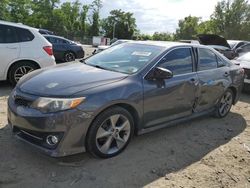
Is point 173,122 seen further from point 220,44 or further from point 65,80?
point 220,44

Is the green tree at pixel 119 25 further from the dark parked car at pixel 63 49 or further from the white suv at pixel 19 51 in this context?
the white suv at pixel 19 51

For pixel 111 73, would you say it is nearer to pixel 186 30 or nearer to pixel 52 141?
pixel 52 141

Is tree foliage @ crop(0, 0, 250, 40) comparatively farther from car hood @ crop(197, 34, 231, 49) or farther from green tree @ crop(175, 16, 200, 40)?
car hood @ crop(197, 34, 231, 49)

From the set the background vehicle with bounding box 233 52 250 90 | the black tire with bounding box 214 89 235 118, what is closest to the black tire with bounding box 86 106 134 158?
the black tire with bounding box 214 89 235 118

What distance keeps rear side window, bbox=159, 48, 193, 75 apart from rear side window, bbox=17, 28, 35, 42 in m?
3.99

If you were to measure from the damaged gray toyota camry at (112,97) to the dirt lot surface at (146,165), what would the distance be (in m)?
0.25

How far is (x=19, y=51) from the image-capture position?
709 centimetres

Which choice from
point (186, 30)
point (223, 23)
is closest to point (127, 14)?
point (186, 30)

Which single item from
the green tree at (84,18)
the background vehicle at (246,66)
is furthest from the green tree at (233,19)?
the background vehicle at (246,66)

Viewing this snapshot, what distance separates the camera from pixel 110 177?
11.7 ft

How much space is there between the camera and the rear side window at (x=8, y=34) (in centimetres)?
699

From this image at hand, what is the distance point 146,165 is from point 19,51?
15.2 ft

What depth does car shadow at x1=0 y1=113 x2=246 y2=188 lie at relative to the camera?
11.4 feet

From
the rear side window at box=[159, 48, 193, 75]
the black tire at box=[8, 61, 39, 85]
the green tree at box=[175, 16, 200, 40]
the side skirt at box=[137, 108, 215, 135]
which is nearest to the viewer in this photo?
the side skirt at box=[137, 108, 215, 135]
